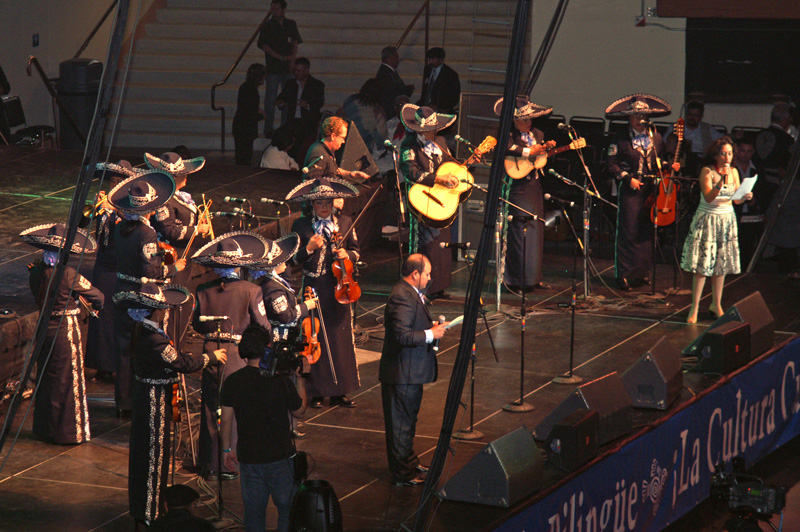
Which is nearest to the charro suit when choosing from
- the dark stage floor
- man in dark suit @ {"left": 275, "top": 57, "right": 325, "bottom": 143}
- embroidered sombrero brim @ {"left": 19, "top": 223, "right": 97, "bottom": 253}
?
the dark stage floor

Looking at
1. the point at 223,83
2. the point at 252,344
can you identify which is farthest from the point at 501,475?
the point at 223,83

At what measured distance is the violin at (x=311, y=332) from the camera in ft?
28.0

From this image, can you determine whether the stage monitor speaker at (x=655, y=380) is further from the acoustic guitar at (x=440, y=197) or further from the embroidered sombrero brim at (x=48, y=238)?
the embroidered sombrero brim at (x=48, y=238)

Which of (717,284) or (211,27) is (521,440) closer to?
(717,284)

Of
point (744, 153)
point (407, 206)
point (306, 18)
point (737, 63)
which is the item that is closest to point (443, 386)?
point (407, 206)

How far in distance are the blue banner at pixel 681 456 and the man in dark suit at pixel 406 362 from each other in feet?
3.75

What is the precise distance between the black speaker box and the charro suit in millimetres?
2594

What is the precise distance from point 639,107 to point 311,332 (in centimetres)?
511

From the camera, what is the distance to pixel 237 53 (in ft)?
63.6

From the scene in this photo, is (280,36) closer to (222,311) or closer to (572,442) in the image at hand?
(222,311)

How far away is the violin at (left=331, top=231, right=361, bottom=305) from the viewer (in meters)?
9.07

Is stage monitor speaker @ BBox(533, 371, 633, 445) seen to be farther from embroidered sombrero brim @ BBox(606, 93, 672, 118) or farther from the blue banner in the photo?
embroidered sombrero brim @ BBox(606, 93, 672, 118)

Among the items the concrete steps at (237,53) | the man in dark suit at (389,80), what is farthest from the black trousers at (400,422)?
the concrete steps at (237,53)

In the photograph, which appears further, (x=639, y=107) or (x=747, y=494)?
(x=639, y=107)
